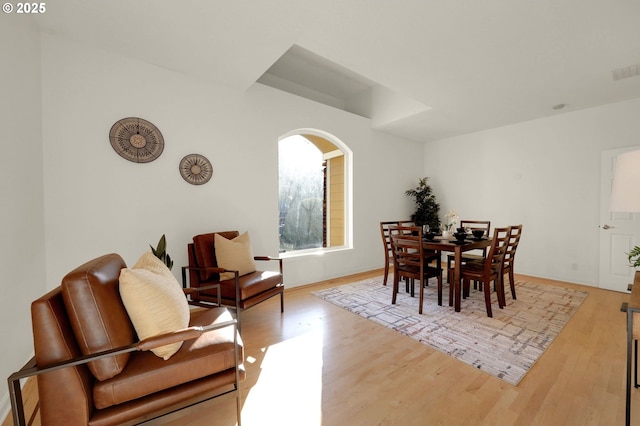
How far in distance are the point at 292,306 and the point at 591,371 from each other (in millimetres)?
2695

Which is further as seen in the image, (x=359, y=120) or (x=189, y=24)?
(x=359, y=120)

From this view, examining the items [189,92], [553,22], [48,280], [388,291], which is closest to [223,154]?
[189,92]

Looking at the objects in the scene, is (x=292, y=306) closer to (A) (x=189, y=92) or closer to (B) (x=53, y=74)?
(A) (x=189, y=92)

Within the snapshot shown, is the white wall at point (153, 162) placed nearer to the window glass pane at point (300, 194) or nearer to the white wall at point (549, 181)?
the window glass pane at point (300, 194)

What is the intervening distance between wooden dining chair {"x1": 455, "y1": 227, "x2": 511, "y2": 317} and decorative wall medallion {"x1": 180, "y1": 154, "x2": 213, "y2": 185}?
3.17m

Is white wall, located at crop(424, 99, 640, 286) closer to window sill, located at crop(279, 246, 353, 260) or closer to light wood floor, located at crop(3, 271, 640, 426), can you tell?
light wood floor, located at crop(3, 271, 640, 426)

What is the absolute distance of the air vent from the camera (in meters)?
2.90

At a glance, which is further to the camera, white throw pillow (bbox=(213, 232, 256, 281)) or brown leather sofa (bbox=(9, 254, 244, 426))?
white throw pillow (bbox=(213, 232, 256, 281))

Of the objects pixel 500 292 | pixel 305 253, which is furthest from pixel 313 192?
pixel 500 292

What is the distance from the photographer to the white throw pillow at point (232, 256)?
279 cm

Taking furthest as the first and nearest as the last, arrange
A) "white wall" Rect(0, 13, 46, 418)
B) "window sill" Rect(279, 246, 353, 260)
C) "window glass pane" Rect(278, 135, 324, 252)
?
1. "window glass pane" Rect(278, 135, 324, 252)
2. "window sill" Rect(279, 246, 353, 260)
3. "white wall" Rect(0, 13, 46, 418)

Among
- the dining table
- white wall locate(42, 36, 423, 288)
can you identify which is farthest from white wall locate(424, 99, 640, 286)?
white wall locate(42, 36, 423, 288)

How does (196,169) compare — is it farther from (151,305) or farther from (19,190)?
(151,305)

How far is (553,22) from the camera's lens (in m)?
2.23
